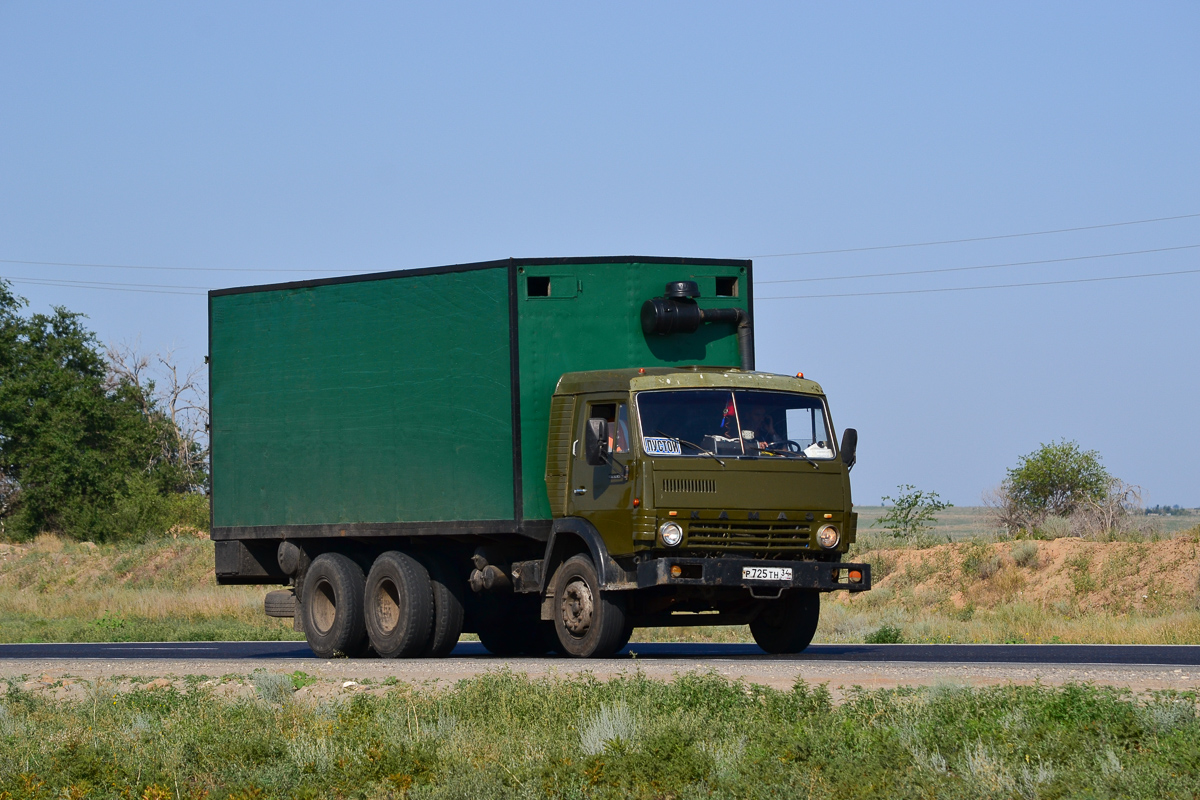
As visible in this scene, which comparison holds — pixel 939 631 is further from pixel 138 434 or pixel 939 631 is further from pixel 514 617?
pixel 138 434

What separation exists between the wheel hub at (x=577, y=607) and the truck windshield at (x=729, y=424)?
1685mm

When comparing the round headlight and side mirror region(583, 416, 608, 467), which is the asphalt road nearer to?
the round headlight

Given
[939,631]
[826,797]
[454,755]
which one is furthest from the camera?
[939,631]

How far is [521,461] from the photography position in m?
15.7

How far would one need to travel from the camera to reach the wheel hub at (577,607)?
15.1m

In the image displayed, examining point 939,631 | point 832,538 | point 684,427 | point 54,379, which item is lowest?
point 939,631

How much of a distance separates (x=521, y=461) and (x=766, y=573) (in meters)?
2.90

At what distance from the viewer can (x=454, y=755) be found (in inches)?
367

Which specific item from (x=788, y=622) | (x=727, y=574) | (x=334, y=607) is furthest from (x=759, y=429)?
(x=334, y=607)

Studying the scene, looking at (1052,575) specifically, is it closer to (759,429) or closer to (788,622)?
(788,622)

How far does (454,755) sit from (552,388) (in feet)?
22.9

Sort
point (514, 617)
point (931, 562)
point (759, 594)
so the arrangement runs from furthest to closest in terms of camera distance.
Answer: point (931, 562) < point (514, 617) < point (759, 594)

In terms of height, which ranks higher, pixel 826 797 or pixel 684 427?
pixel 684 427

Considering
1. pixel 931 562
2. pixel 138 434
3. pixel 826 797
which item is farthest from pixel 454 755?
pixel 138 434
